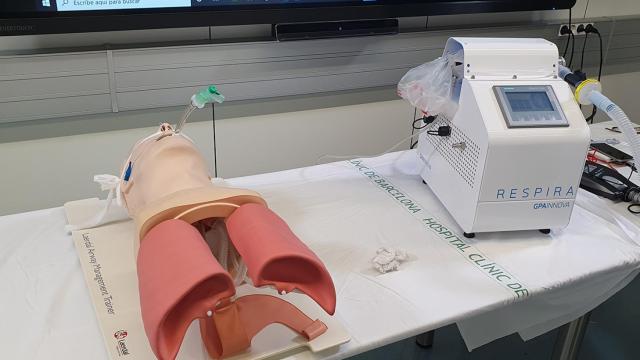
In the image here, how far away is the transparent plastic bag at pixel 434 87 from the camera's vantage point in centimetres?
147

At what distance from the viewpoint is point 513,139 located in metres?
1.28

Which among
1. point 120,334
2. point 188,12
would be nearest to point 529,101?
point 120,334

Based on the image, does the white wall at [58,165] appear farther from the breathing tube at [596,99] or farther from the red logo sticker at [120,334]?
the breathing tube at [596,99]

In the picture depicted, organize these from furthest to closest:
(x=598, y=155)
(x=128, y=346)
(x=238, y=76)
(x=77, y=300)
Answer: (x=238, y=76) → (x=598, y=155) → (x=77, y=300) → (x=128, y=346)

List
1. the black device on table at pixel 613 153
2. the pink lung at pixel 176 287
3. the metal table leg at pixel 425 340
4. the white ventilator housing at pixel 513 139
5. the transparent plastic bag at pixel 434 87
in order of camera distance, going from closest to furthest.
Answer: the pink lung at pixel 176 287 < the white ventilator housing at pixel 513 139 < the transparent plastic bag at pixel 434 87 < the black device on table at pixel 613 153 < the metal table leg at pixel 425 340

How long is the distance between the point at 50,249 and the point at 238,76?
101cm

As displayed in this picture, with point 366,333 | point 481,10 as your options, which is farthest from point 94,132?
point 481,10

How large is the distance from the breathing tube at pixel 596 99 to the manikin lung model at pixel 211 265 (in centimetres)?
86

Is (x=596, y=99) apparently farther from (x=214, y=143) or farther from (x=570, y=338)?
(x=214, y=143)

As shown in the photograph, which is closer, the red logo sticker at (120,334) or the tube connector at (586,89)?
the red logo sticker at (120,334)

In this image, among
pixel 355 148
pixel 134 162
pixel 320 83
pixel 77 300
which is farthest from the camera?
pixel 355 148

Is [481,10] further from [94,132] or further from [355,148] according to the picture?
[94,132]

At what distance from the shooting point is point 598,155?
1.89 meters

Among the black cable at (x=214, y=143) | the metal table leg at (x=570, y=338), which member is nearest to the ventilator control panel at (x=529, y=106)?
the metal table leg at (x=570, y=338)
